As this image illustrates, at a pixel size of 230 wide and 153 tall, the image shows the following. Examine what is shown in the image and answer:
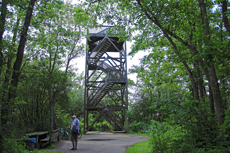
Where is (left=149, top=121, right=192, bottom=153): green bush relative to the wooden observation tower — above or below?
below

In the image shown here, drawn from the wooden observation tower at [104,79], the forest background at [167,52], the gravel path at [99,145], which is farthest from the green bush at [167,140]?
the wooden observation tower at [104,79]

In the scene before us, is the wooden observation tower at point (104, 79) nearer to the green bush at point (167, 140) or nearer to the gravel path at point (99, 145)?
the gravel path at point (99, 145)

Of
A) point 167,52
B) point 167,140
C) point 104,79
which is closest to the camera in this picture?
point 167,140

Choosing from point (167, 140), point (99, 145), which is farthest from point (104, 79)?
point (167, 140)

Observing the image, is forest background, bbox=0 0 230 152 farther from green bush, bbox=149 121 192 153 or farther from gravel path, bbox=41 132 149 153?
gravel path, bbox=41 132 149 153

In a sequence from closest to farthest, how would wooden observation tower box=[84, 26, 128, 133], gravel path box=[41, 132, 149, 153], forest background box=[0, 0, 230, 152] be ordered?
forest background box=[0, 0, 230, 152] → gravel path box=[41, 132, 149, 153] → wooden observation tower box=[84, 26, 128, 133]

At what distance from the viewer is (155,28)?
860 centimetres

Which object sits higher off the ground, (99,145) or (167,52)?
(167,52)

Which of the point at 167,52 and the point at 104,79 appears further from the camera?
the point at 104,79

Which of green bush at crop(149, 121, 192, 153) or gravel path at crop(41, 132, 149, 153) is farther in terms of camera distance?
gravel path at crop(41, 132, 149, 153)

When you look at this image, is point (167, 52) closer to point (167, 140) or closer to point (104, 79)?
point (167, 140)

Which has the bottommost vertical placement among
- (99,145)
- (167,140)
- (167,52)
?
(99,145)

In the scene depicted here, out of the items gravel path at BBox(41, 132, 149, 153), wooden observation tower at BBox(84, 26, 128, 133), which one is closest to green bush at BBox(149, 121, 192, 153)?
gravel path at BBox(41, 132, 149, 153)

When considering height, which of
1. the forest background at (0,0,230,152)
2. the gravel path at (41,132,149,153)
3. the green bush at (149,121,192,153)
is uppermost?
the forest background at (0,0,230,152)
